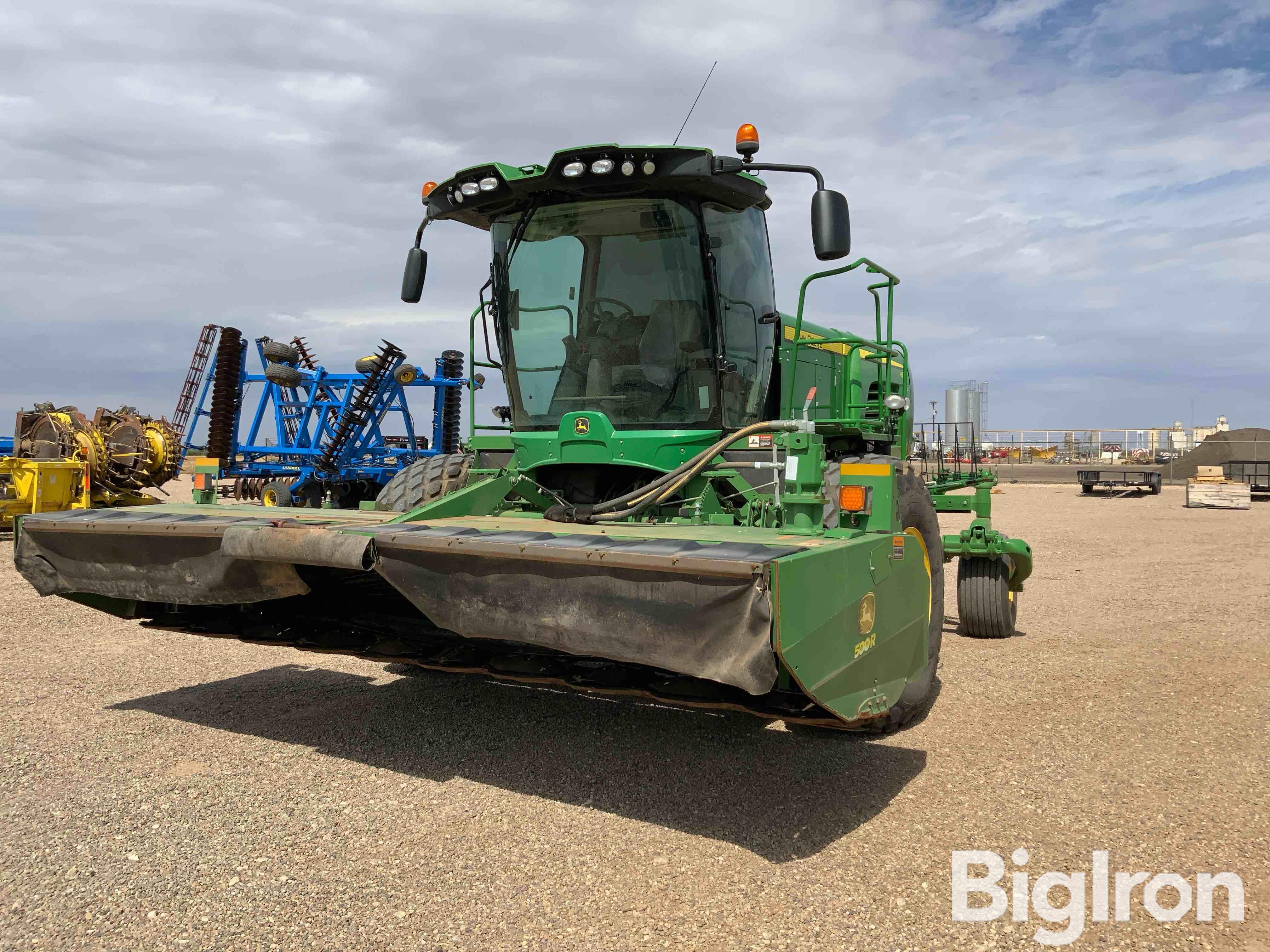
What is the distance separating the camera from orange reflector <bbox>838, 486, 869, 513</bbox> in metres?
3.70

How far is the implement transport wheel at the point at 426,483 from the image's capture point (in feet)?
16.9

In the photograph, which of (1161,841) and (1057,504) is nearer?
(1161,841)

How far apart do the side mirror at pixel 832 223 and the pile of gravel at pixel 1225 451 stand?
3227 cm

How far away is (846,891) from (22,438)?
15412 mm

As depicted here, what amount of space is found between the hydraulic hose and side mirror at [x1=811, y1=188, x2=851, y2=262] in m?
0.79

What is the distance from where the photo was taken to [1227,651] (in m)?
6.21

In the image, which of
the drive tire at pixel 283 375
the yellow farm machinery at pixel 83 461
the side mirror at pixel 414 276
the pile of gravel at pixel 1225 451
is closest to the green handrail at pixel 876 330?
the side mirror at pixel 414 276

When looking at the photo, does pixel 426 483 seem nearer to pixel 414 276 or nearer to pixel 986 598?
pixel 414 276

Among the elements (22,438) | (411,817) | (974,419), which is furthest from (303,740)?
(22,438)

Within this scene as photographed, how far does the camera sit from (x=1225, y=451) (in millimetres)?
32312

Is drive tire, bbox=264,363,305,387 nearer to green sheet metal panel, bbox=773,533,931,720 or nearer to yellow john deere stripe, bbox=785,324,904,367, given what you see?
yellow john deere stripe, bbox=785,324,904,367

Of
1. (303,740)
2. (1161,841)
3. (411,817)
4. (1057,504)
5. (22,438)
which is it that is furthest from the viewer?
(1057,504)

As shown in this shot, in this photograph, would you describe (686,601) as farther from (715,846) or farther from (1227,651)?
(1227,651)

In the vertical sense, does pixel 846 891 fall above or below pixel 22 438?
below
